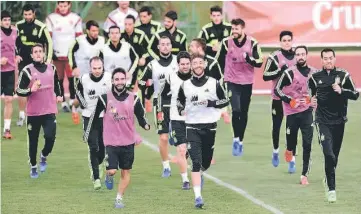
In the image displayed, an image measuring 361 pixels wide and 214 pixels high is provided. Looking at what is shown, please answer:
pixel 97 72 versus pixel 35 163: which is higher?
pixel 97 72

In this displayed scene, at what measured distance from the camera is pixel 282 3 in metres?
33.2

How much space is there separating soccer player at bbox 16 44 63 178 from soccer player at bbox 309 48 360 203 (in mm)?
4615

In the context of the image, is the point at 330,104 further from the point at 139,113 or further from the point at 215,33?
the point at 215,33

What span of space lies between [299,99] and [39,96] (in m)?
4.31

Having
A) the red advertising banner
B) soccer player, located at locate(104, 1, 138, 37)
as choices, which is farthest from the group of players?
the red advertising banner

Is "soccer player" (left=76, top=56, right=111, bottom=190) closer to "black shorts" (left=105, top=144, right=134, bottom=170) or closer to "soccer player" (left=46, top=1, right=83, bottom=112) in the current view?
"black shorts" (left=105, top=144, right=134, bottom=170)

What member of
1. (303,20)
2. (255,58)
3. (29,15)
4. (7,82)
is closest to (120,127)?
(255,58)

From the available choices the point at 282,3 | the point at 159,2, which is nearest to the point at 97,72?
the point at 282,3

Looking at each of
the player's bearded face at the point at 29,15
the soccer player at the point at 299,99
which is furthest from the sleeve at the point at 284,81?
the player's bearded face at the point at 29,15

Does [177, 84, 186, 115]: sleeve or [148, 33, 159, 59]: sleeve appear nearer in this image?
[177, 84, 186, 115]: sleeve

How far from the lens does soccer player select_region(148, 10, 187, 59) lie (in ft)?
81.1

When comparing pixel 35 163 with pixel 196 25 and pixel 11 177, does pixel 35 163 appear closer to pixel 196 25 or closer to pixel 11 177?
pixel 11 177

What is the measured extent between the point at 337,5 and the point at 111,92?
618 inches

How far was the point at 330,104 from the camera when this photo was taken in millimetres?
18734
